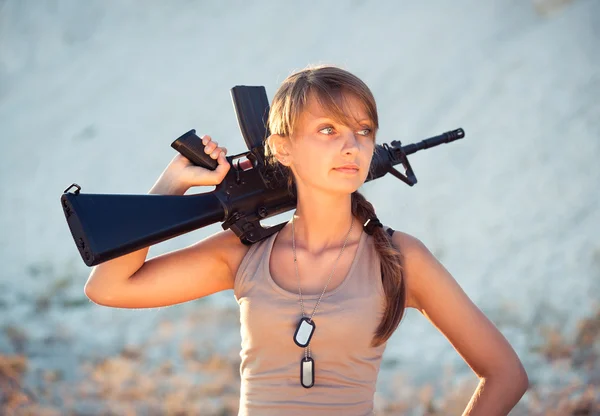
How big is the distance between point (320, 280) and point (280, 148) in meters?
0.34

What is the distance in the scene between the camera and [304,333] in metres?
1.65

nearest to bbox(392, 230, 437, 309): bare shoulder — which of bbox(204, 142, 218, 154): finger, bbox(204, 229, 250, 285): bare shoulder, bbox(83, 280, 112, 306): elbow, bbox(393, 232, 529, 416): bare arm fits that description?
bbox(393, 232, 529, 416): bare arm

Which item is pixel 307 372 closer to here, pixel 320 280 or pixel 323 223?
pixel 320 280

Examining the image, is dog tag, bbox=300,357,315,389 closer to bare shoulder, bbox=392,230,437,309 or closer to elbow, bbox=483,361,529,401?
bare shoulder, bbox=392,230,437,309

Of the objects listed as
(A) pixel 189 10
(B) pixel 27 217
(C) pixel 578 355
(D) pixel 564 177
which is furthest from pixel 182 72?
(C) pixel 578 355

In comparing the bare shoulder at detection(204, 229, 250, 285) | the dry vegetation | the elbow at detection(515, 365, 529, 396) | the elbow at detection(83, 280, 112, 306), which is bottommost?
the dry vegetation

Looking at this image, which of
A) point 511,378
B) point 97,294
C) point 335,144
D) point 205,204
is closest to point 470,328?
point 511,378

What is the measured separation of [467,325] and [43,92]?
4.17m

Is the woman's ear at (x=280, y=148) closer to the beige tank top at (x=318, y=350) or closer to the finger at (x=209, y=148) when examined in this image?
the finger at (x=209, y=148)

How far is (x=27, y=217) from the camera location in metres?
4.93

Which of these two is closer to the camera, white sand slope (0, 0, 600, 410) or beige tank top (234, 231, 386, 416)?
beige tank top (234, 231, 386, 416)

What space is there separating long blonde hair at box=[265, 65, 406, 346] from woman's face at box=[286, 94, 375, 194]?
0.05 ft

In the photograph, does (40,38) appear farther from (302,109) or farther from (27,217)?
(302,109)

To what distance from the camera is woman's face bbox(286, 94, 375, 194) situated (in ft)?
5.59
